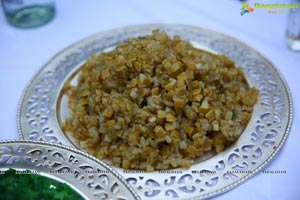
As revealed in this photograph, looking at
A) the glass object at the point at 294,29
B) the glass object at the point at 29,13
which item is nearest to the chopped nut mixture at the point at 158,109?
the glass object at the point at 294,29

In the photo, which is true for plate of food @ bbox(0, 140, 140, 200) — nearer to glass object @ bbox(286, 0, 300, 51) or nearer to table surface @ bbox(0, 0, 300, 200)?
table surface @ bbox(0, 0, 300, 200)

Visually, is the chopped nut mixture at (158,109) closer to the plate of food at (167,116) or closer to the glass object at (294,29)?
the plate of food at (167,116)

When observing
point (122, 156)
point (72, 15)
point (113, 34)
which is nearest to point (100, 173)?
point (122, 156)

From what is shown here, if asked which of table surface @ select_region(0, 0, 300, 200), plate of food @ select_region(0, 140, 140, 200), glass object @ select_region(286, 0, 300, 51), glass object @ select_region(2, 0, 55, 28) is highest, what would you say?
glass object @ select_region(2, 0, 55, 28)

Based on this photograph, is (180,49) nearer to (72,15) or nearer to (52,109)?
(52,109)

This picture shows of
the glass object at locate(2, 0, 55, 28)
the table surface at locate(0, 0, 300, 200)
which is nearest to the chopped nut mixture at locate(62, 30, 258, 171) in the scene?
the table surface at locate(0, 0, 300, 200)

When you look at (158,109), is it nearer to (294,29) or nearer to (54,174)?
(54,174)
